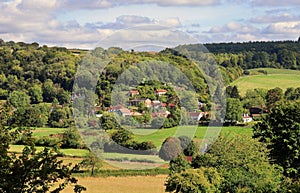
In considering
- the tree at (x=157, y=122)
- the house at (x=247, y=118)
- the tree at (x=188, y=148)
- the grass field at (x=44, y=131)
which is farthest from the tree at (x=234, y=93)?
the tree at (x=188, y=148)

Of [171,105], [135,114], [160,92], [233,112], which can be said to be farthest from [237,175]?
[233,112]

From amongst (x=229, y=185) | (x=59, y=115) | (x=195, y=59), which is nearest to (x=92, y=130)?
(x=59, y=115)

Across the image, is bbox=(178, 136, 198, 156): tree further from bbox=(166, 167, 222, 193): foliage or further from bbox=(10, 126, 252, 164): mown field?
bbox=(166, 167, 222, 193): foliage

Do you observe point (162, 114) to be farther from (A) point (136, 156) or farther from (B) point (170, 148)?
(B) point (170, 148)

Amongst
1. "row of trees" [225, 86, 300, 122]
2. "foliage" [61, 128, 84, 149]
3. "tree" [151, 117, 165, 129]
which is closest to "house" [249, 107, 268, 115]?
"row of trees" [225, 86, 300, 122]

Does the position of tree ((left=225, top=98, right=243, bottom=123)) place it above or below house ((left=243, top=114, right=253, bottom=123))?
above

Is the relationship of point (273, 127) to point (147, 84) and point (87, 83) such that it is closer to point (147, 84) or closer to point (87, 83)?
point (147, 84)
